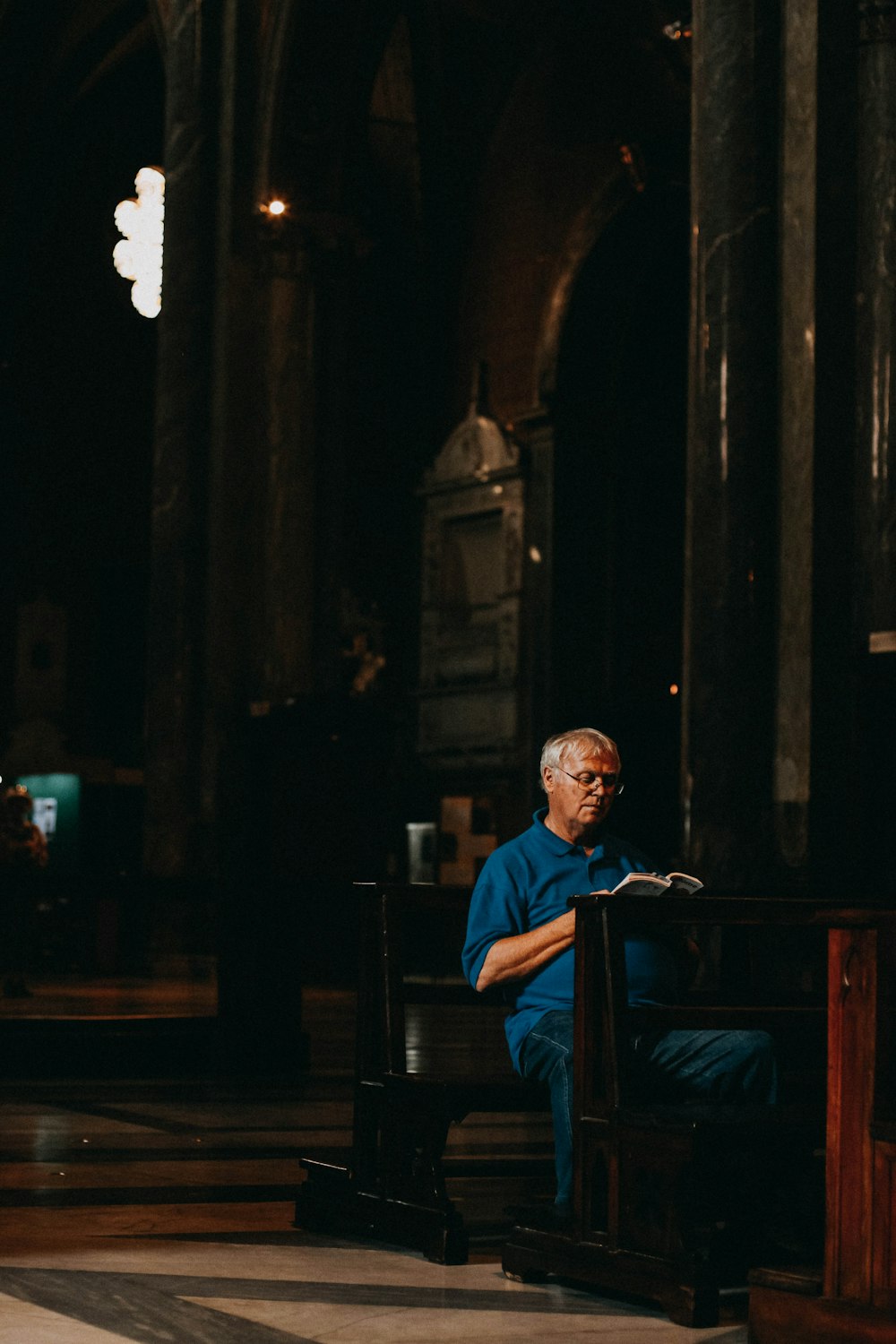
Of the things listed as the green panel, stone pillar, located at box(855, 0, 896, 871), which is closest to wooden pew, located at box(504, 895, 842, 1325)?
stone pillar, located at box(855, 0, 896, 871)

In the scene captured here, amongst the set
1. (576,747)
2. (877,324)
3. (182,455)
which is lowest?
(576,747)

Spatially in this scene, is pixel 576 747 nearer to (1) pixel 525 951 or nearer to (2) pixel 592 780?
(2) pixel 592 780

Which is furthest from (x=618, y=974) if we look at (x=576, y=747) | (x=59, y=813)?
(x=59, y=813)

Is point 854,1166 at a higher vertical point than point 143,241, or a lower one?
lower

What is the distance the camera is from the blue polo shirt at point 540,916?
16.9ft

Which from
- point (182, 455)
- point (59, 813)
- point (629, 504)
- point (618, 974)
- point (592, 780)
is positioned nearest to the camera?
point (618, 974)

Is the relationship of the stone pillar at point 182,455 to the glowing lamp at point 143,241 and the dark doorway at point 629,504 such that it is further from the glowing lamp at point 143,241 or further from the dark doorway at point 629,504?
the glowing lamp at point 143,241

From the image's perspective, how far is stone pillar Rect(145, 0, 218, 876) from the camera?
1786 centimetres

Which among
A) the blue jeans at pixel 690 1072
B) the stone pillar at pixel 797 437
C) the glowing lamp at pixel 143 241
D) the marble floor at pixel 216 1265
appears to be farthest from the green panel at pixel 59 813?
the blue jeans at pixel 690 1072

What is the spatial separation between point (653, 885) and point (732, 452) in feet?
23.6

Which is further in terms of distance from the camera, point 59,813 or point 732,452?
point 59,813

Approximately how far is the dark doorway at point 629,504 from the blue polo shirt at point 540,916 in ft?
56.4

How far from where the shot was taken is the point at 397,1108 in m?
5.38

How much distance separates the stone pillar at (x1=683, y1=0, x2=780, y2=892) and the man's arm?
6354 millimetres
